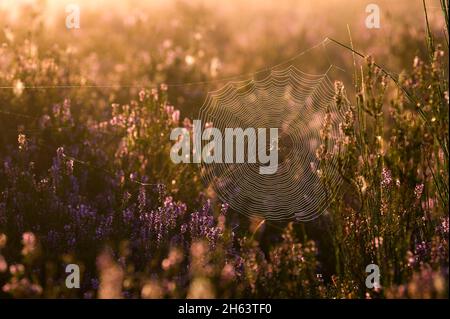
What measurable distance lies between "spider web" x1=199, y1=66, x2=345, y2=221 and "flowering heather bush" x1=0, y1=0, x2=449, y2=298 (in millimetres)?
183

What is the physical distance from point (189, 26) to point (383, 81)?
5.86 meters

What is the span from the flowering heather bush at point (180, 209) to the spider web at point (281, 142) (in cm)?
18

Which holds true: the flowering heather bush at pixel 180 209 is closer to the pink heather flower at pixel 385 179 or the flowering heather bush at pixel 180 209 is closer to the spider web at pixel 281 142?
the pink heather flower at pixel 385 179

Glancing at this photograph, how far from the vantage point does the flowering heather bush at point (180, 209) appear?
289 centimetres

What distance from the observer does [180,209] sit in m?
3.65

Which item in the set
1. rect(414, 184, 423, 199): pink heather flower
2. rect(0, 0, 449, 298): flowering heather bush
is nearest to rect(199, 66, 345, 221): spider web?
rect(0, 0, 449, 298): flowering heather bush

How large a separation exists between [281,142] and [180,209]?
6.14 ft

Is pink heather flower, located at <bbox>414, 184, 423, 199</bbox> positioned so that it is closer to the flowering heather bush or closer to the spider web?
the flowering heather bush

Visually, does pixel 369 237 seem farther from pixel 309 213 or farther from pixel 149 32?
pixel 149 32

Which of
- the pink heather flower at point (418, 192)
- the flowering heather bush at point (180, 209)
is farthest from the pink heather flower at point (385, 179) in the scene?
the pink heather flower at point (418, 192)

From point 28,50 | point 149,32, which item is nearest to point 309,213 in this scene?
point 28,50

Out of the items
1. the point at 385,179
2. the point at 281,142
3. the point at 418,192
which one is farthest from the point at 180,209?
the point at 281,142

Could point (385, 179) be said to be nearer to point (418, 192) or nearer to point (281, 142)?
point (418, 192)

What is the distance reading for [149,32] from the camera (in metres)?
8.45
